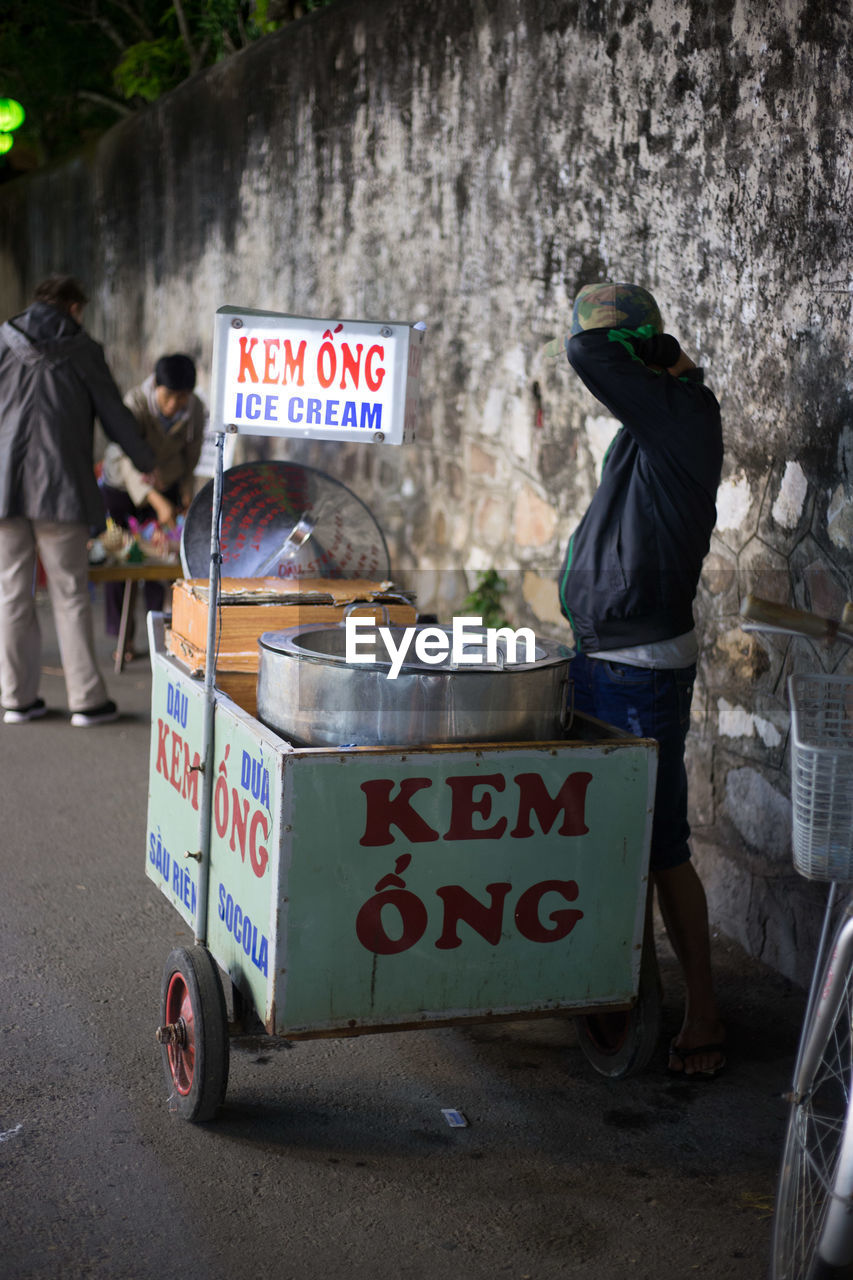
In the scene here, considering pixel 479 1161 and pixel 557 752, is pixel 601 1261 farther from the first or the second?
pixel 557 752

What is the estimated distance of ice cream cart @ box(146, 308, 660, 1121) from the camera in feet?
9.56

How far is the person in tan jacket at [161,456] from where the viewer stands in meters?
7.57

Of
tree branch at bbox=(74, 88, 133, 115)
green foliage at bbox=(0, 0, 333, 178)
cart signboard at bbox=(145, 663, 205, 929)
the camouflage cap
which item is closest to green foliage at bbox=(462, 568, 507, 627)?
cart signboard at bbox=(145, 663, 205, 929)

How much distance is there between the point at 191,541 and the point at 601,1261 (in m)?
2.26

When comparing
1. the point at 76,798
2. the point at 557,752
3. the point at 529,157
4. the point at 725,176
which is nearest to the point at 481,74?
the point at 529,157

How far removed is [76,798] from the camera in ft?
18.5

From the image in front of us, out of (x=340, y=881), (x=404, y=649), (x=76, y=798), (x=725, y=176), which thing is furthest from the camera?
(x=76, y=798)

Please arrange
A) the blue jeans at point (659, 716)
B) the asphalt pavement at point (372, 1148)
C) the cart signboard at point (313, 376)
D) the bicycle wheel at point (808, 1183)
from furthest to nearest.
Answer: the blue jeans at point (659, 716)
the cart signboard at point (313, 376)
the asphalt pavement at point (372, 1148)
the bicycle wheel at point (808, 1183)

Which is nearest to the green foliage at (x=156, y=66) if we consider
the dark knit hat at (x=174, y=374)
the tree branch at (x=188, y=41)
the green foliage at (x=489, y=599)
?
the tree branch at (x=188, y=41)

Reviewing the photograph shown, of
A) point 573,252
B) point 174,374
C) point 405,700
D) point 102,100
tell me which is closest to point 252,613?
point 405,700

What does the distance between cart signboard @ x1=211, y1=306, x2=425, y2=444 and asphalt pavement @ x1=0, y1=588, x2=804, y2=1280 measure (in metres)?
1.68

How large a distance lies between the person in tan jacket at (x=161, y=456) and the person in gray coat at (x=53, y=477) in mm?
885

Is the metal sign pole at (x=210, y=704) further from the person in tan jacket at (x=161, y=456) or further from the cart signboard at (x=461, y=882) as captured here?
the person in tan jacket at (x=161, y=456)

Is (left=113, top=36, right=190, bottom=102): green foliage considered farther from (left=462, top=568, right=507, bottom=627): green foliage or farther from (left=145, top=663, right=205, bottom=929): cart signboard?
(left=145, top=663, right=205, bottom=929): cart signboard
